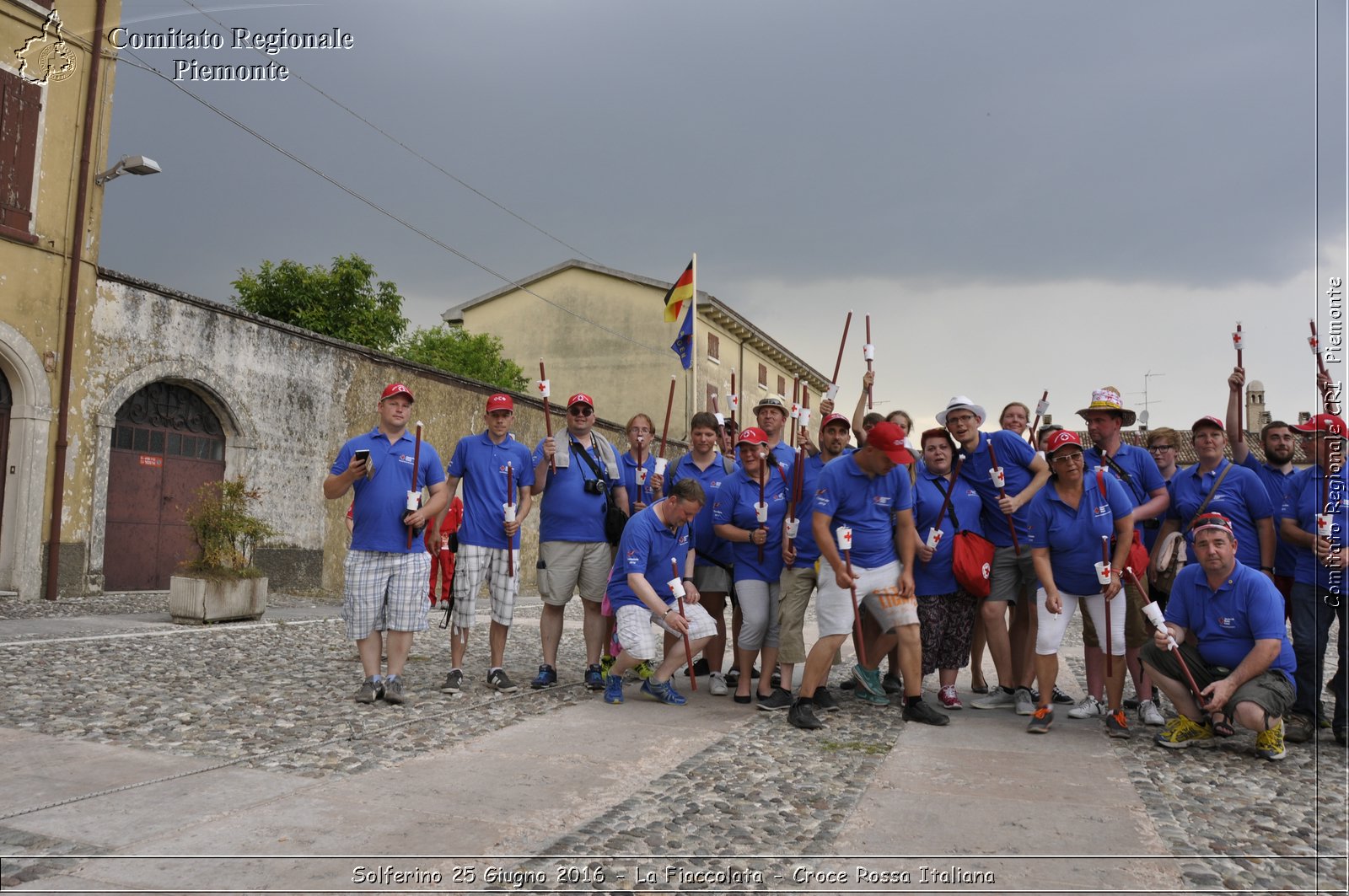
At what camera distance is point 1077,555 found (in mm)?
→ 5742

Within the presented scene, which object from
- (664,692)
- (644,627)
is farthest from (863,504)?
(664,692)

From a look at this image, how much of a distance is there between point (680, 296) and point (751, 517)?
1022cm

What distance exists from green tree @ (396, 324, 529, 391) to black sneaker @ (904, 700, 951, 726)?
26.0m

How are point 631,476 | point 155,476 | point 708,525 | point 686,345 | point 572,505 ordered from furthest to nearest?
1. point 686,345
2. point 155,476
3. point 631,476
4. point 708,525
5. point 572,505

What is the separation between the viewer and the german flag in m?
16.0

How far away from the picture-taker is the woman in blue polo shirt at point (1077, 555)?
18.6ft

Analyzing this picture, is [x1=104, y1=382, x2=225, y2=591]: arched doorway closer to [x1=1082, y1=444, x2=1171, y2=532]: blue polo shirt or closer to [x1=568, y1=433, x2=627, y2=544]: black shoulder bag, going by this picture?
[x1=568, y1=433, x2=627, y2=544]: black shoulder bag

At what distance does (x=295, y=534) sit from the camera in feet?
46.3

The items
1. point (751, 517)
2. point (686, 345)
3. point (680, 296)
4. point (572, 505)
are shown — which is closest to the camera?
point (751, 517)

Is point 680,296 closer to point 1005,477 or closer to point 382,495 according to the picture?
point 1005,477

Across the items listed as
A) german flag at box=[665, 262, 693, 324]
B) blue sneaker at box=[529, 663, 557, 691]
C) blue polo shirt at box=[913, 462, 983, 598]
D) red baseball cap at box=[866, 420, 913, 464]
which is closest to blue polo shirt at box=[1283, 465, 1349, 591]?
blue polo shirt at box=[913, 462, 983, 598]

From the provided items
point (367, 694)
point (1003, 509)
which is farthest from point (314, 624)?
point (1003, 509)

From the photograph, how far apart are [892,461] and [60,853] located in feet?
13.7

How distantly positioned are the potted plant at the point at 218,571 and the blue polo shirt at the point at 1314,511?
29.9 feet
